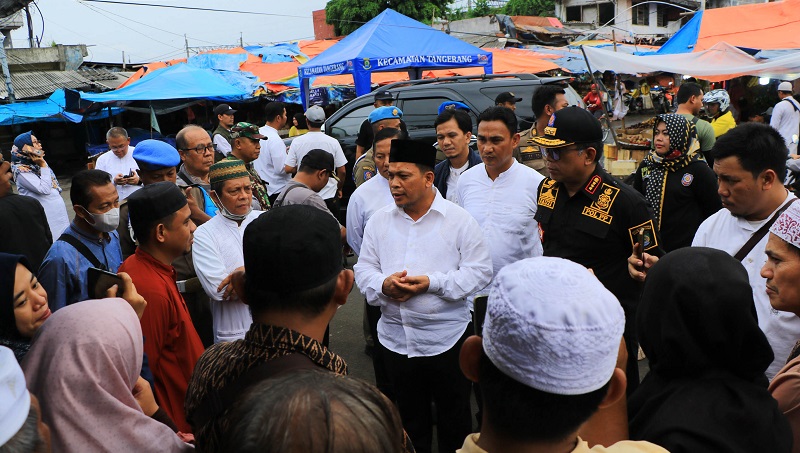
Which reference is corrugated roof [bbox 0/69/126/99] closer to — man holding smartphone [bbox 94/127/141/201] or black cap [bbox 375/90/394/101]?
man holding smartphone [bbox 94/127/141/201]

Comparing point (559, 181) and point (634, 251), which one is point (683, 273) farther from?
point (559, 181)

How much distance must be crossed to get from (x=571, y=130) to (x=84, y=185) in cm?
279

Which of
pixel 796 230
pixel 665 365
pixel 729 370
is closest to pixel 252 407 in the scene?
pixel 665 365

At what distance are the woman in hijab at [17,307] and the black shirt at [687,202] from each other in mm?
4066

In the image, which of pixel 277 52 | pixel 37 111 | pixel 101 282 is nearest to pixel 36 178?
pixel 101 282

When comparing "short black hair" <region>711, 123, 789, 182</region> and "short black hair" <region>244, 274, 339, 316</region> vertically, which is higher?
"short black hair" <region>711, 123, 789, 182</region>

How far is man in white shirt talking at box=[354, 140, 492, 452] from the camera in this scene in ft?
10.6

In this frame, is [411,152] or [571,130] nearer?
[571,130]

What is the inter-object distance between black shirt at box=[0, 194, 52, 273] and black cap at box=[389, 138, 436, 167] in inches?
125

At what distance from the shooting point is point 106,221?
3.46 m

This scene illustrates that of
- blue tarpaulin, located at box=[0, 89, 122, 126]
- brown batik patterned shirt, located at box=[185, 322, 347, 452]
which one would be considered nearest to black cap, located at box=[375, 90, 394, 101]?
brown batik patterned shirt, located at box=[185, 322, 347, 452]

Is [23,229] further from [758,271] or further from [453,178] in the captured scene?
[758,271]

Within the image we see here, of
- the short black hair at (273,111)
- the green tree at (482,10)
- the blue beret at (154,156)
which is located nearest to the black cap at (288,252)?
the blue beret at (154,156)

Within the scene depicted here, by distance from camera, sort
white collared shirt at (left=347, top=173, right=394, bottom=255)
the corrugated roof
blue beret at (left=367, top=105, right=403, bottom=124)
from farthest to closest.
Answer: the corrugated roof
blue beret at (left=367, top=105, right=403, bottom=124)
white collared shirt at (left=347, top=173, right=394, bottom=255)
